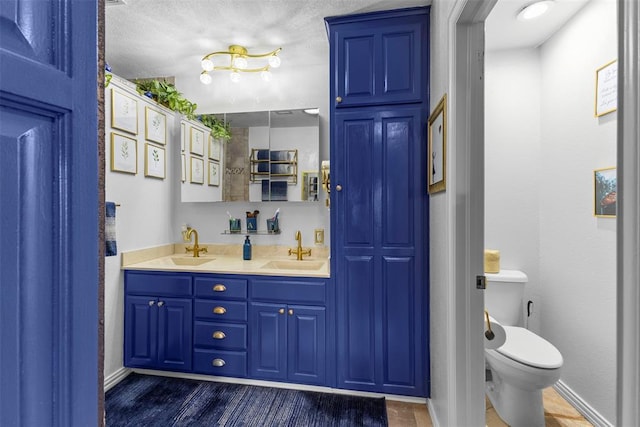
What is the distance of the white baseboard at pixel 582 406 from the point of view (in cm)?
174

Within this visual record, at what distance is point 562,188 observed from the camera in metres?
2.08

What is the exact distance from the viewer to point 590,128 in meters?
1.85

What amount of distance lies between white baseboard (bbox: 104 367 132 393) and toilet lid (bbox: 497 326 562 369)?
2.60m

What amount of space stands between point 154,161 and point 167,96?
0.57 m

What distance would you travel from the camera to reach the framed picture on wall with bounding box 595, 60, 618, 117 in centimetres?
166

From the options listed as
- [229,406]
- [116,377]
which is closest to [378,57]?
[229,406]

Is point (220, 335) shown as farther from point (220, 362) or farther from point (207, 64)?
point (207, 64)

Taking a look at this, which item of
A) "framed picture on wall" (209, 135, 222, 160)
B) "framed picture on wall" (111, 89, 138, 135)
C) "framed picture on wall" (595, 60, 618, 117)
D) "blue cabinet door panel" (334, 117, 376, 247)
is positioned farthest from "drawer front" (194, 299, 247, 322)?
"framed picture on wall" (595, 60, 618, 117)

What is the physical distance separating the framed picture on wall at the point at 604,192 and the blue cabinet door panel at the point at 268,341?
1999mm

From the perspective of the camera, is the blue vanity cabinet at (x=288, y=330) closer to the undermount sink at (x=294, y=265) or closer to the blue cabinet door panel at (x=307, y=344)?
the blue cabinet door panel at (x=307, y=344)

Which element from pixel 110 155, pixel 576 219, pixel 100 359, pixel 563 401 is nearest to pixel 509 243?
pixel 576 219

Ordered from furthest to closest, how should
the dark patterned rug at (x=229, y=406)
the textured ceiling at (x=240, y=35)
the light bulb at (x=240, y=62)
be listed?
the light bulb at (x=240, y=62) → the textured ceiling at (x=240, y=35) → the dark patterned rug at (x=229, y=406)

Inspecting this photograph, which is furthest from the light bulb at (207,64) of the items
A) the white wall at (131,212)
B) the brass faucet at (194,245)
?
the brass faucet at (194,245)

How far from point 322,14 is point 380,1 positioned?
0.38 meters
